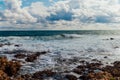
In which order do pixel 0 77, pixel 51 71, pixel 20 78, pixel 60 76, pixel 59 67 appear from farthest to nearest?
pixel 59 67 → pixel 51 71 → pixel 60 76 → pixel 20 78 → pixel 0 77

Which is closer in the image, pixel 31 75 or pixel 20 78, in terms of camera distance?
pixel 20 78

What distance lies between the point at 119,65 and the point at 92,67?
9.65 feet

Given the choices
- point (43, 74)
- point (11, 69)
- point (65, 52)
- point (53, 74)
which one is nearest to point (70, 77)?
point (53, 74)

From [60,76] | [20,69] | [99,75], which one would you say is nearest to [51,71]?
[60,76]

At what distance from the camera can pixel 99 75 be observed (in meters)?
16.6

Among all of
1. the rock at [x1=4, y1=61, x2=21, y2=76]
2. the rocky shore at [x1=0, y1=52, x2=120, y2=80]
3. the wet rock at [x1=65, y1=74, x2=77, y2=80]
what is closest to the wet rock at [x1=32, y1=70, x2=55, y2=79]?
the rocky shore at [x1=0, y1=52, x2=120, y2=80]

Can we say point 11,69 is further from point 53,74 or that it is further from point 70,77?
point 70,77

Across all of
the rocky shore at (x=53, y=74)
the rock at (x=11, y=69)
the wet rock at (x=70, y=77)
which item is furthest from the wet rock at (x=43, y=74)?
the rock at (x=11, y=69)

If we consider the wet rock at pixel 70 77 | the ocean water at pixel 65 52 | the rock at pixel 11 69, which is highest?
the rock at pixel 11 69

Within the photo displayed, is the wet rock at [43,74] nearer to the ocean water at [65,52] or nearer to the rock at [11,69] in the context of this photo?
the ocean water at [65,52]

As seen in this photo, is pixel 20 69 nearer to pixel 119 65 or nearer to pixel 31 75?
pixel 31 75

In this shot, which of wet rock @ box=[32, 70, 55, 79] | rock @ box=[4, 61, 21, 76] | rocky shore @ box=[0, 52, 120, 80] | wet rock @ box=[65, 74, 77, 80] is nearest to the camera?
rocky shore @ box=[0, 52, 120, 80]

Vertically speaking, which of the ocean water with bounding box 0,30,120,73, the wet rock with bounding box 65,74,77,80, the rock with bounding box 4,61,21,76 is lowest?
the ocean water with bounding box 0,30,120,73

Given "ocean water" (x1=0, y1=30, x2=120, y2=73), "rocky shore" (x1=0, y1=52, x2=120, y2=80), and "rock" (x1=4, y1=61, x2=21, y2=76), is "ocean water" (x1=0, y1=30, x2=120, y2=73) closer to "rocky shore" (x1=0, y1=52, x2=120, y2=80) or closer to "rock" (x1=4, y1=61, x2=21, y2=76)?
"rock" (x1=4, y1=61, x2=21, y2=76)
